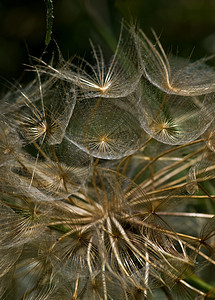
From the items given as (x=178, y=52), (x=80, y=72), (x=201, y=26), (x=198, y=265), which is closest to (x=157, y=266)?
(x=198, y=265)

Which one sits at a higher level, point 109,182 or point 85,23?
point 85,23

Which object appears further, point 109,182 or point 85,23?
point 85,23

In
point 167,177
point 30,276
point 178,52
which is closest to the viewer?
point 30,276

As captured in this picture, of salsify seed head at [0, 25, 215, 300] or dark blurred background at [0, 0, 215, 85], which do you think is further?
dark blurred background at [0, 0, 215, 85]

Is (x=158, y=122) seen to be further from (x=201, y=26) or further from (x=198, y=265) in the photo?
(x=201, y=26)

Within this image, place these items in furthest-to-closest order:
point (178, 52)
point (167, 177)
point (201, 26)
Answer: point (201, 26), point (167, 177), point (178, 52)

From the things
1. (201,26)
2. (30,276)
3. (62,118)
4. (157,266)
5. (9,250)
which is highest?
(201,26)

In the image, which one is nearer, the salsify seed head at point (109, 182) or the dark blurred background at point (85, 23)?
the salsify seed head at point (109, 182)

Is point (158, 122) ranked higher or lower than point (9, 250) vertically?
higher
